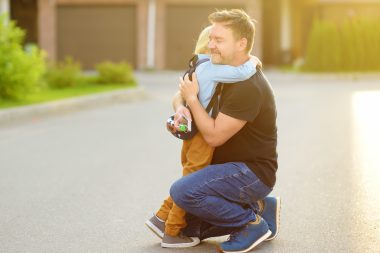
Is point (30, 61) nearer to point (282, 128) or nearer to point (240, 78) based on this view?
point (282, 128)

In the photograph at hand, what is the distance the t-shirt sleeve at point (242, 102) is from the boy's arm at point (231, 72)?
5 centimetres

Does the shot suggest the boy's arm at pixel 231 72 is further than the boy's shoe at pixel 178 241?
No

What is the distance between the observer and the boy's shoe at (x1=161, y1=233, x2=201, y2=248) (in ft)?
19.0

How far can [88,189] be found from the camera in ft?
26.8

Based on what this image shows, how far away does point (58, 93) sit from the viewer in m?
19.2

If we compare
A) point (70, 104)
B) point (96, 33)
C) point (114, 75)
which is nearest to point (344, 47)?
point (96, 33)

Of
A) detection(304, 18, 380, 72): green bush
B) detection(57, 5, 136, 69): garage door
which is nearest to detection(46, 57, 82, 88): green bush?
detection(304, 18, 380, 72): green bush

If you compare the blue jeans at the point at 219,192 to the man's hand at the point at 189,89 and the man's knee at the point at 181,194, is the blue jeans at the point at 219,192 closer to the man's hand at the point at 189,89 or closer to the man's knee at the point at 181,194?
the man's knee at the point at 181,194

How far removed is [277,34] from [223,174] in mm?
34704

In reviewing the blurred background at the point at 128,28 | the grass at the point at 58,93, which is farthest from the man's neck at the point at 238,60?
the blurred background at the point at 128,28

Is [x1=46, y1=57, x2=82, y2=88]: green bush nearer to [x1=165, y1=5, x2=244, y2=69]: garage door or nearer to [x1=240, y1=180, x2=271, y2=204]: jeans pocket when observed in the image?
[x1=165, y1=5, x2=244, y2=69]: garage door

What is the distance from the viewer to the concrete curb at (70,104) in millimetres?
14477

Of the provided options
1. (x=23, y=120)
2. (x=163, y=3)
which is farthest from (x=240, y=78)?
(x=163, y=3)

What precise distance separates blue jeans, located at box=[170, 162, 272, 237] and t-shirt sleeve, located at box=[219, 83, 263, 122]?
1.09 ft
